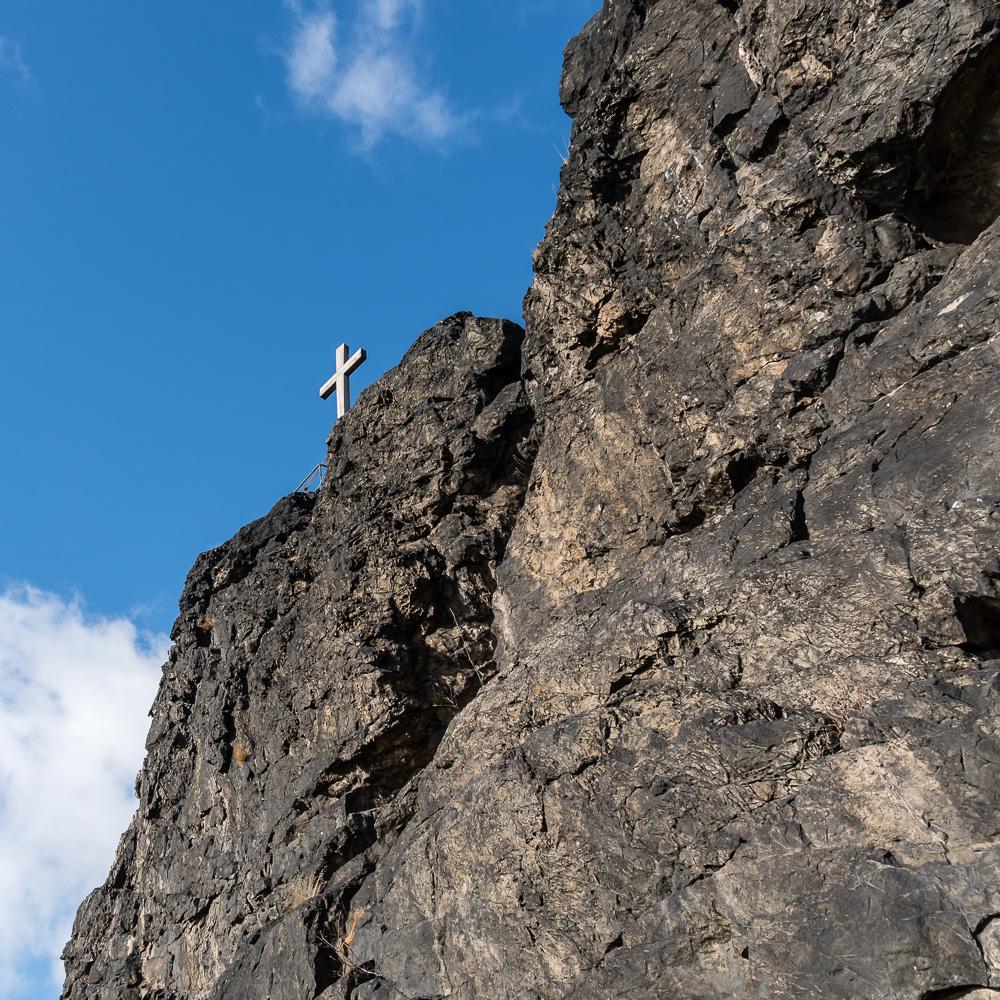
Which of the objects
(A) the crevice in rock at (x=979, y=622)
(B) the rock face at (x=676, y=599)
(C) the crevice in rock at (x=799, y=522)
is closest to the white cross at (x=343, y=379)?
(B) the rock face at (x=676, y=599)

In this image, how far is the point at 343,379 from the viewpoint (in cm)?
2095

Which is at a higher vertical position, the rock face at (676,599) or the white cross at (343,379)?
the white cross at (343,379)

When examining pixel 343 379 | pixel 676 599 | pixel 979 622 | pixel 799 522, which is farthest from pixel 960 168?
pixel 343 379

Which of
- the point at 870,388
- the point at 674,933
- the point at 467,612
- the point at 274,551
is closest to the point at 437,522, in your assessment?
the point at 467,612

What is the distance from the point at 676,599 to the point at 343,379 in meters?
13.7

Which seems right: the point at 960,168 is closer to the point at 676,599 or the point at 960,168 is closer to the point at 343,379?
the point at 676,599

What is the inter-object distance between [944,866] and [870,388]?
417cm

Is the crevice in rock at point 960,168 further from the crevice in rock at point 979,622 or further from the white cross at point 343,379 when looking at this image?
the white cross at point 343,379

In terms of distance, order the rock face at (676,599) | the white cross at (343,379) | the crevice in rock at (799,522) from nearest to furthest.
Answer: the rock face at (676,599), the crevice in rock at (799,522), the white cross at (343,379)

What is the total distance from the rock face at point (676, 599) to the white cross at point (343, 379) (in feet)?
18.4

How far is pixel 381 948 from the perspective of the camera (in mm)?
9227

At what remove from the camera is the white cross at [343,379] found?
68.3 ft

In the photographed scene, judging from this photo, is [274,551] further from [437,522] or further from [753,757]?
[753,757]

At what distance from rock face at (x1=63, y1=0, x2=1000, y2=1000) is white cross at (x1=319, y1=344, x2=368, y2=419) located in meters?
5.62
